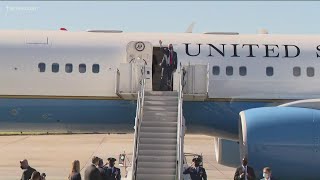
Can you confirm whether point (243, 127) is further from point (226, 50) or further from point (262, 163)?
point (226, 50)

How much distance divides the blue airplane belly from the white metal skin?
11.6 inches

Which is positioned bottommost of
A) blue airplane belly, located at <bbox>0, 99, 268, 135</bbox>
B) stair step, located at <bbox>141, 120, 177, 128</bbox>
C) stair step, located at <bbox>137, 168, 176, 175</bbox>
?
stair step, located at <bbox>137, 168, 176, 175</bbox>

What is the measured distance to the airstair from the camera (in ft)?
55.4

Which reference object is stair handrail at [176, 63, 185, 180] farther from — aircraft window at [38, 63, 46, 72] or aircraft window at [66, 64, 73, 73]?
aircraft window at [38, 63, 46, 72]

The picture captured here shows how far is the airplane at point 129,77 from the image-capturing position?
786 inches

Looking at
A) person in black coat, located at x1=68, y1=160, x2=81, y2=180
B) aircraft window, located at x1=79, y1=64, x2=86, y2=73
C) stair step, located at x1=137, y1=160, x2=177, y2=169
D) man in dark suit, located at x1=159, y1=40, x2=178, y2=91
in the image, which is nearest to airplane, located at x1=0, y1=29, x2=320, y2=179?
aircraft window, located at x1=79, y1=64, x2=86, y2=73

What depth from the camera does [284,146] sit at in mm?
17375

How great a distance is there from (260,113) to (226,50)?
130 inches

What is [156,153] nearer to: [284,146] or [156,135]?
[156,135]

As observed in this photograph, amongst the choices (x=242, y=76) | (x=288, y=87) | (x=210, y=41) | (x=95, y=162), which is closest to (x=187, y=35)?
(x=210, y=41)

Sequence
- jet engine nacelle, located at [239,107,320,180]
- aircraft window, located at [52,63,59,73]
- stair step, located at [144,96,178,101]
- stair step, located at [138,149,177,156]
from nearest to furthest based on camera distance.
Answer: stair step, located at [138,149,177,156] < jet engine nacelle, located at [239,107,320,180] < stair step, located at [144,96,178,101] < aircraft window, located at [52,63,59,73]

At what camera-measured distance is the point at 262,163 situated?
57.5 feet

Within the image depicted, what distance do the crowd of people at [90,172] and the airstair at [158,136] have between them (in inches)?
35.9

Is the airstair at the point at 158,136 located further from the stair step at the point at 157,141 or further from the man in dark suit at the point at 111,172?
the man in dark suit at the point at 111,172
